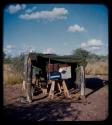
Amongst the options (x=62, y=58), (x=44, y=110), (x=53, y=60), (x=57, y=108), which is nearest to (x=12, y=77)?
(x=53, y=60)

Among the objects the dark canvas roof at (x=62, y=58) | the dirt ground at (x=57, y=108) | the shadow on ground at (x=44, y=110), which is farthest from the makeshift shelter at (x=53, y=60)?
the shadow on ground at (x=44, y=110)

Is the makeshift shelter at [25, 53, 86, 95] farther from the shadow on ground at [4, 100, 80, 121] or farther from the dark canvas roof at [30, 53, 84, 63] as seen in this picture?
the shadow on ground at [4, 100, 80, 121]

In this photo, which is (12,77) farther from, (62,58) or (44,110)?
(44,110)

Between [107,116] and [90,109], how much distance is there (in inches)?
125

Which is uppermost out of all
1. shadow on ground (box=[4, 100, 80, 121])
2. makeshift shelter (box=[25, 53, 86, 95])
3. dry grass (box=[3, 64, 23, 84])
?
makeshift shelter (box=[25, 53, 86, 95])

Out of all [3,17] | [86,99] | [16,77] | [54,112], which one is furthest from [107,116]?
[16,77]

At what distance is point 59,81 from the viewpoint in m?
8.24

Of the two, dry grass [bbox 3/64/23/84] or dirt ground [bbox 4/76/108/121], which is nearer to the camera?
dirt ground [bbox 4/76/108/121]

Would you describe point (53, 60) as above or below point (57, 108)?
above

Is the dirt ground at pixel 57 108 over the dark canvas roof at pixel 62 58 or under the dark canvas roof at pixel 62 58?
under

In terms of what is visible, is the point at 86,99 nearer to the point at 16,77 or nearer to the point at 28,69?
the point at 28,69

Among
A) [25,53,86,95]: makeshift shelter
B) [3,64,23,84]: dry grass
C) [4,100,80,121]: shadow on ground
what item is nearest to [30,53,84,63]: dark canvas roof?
[25,53,86,95]: makeshift shelter

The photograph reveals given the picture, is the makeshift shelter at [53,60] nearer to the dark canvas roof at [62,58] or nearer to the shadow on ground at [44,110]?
the dark canvas roof at [62,58]

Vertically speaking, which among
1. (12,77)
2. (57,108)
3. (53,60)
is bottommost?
(57,108)
